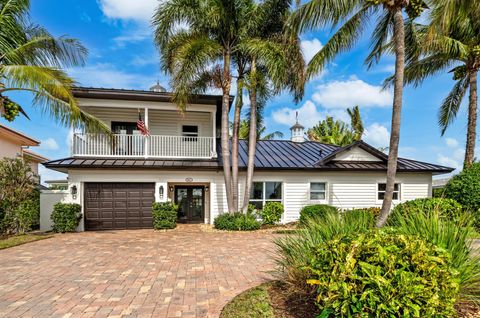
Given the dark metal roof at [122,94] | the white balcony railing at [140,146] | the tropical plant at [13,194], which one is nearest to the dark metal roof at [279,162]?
the white balcony railing at [140,146]

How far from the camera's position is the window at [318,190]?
1516cm

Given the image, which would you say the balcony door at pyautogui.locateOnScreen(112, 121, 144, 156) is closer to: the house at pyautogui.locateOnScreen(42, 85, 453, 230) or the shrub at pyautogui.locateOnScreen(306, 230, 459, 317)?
the house at pyautogui.locateOnScreen(42, 85, 453, 230)

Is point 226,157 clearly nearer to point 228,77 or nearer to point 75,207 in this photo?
point 228,77

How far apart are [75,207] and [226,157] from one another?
7.09 m

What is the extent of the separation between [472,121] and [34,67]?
1894 cm

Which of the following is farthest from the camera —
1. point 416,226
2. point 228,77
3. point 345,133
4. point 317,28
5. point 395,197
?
point 345,133

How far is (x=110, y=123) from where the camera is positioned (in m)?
15.3

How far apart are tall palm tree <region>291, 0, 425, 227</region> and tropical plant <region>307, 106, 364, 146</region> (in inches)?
666

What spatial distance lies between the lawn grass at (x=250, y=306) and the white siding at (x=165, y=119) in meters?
12.1

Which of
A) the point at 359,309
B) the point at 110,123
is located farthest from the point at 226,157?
the point at 359,309

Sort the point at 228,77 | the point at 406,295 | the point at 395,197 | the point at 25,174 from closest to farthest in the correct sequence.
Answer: the point at 406,295 → the point at 25,174 → the point at 228,77 → the point at 395,197

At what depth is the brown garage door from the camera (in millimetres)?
13250

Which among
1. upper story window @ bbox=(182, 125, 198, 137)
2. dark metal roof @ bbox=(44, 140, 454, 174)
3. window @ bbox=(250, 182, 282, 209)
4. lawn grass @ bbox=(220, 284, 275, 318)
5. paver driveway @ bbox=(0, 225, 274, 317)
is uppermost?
upper story window @ bbox=(182, 125, 198, 137)

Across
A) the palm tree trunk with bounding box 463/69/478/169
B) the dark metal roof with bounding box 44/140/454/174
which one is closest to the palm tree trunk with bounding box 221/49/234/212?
the dark metal roof with bounding box 44/140/454/174
